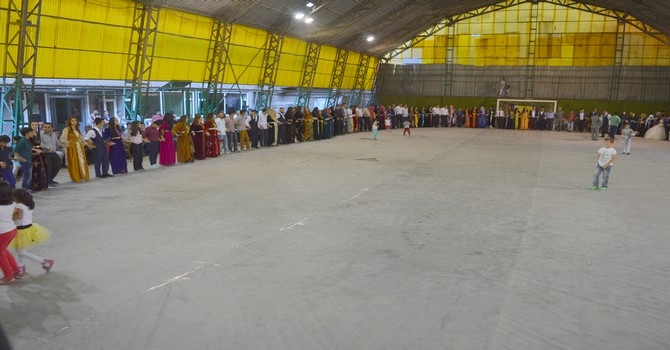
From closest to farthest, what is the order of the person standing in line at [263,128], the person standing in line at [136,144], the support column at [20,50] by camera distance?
the support column at [20,50]
the person standing in line at [136,144]
the person standing in line at [263,128]

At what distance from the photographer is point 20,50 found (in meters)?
11.3

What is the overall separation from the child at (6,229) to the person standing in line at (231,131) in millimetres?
10474

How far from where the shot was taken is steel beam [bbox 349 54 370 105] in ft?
101

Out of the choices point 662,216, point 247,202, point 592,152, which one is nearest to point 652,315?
point 662,216

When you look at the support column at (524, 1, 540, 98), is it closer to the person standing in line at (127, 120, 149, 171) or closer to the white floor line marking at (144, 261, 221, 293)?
the person standing in line at (127, 120, 149, 171)

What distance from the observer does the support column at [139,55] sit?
47.7 feet

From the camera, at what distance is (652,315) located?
4.15m

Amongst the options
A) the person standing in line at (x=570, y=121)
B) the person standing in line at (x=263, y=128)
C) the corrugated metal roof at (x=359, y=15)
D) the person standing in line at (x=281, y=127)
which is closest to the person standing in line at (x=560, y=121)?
the person standing in line at (x=570, y=121)

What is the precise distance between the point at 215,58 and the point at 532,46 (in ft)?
66.5

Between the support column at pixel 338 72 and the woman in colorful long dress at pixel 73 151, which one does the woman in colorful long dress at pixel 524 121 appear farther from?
the woman in colorful long dress at pixel 73 151

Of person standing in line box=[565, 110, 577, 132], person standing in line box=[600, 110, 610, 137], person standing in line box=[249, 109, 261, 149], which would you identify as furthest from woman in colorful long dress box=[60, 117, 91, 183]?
person standing in line box=[565, 110, 577, 132]

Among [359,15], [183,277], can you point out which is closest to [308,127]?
[359,15]

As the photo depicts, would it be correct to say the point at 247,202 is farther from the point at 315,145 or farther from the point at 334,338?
the point at 315,145

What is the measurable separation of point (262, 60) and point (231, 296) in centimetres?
1774
